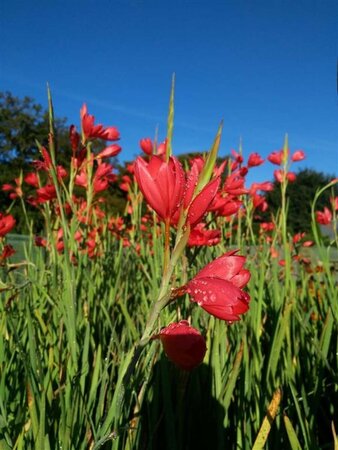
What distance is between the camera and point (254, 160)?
81.0 inches

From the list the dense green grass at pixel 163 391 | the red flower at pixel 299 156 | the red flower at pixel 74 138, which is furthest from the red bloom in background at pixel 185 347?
the red flower at pixel 299 156

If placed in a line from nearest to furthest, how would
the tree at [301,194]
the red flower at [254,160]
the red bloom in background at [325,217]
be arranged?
the red flower at [254,160] → the red bloom in background at [325,217] → the tree at [301,194]

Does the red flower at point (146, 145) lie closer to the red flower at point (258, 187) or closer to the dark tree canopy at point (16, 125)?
the red flower at point (258, 187)

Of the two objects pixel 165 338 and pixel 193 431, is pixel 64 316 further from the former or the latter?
pixel 165 338

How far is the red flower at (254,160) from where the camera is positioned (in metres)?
2.04

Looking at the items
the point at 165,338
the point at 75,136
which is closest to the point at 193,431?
the point at 165,338

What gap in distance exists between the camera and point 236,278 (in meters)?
0.43

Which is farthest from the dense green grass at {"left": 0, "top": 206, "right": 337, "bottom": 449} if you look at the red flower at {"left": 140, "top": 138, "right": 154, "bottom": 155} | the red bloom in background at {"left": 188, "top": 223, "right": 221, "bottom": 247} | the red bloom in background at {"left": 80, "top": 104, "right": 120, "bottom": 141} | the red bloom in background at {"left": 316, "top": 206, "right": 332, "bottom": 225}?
the red bloom in background at {"left": 316, "top": 206, "right": 332, "bottom": 225}

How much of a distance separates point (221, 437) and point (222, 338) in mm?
234

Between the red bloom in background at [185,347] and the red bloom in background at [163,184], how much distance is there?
11 centimetres

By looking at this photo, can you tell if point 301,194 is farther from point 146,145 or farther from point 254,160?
point 146,145

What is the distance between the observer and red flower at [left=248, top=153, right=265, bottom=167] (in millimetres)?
2041

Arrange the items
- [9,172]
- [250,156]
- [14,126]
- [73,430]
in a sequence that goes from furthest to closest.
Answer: [14,126]
[9,172]
[250,156]
[73,430]

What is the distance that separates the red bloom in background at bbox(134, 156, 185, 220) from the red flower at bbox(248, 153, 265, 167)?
1.68 meters
